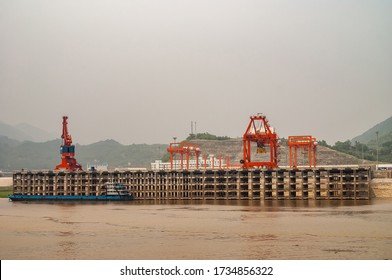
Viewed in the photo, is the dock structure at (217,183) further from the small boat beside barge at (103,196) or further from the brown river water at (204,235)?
the brown river water at (204,235)

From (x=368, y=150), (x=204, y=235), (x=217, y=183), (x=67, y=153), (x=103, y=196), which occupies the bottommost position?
(x=204, y=235)

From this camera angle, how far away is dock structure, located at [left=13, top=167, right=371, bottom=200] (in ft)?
237

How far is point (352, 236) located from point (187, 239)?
9211mm

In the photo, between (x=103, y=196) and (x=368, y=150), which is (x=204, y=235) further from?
(x=368, y=150)

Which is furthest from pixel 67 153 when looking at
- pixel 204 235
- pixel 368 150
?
pixel 368 150

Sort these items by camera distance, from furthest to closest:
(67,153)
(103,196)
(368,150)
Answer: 1. (368,150)
2. (67,153)
3. (103,196)

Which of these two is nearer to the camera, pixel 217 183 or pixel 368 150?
pixel 217 183

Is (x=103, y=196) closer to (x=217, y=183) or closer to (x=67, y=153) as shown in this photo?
(x=67, y=153)

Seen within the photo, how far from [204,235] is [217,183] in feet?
136

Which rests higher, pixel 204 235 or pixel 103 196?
pixel 103 196

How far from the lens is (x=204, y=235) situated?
119 feet

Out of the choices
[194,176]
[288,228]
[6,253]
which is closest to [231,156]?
[194,176]

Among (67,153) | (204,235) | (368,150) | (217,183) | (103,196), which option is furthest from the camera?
(368,150)
